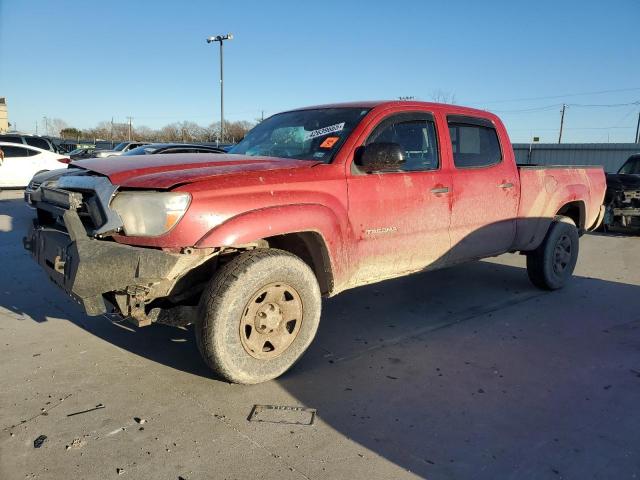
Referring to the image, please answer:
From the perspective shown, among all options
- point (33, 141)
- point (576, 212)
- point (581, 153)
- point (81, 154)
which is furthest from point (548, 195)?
point (81, 154)

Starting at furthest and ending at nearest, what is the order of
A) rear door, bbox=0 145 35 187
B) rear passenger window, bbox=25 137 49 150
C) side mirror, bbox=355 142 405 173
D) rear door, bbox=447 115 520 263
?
rear passenger window, bbox=25 137 49 150 < rear door, bbox=0 145 35 187 < rear door, bbox=447 115 520 263 < side mirror, bbox=355 142 405 173

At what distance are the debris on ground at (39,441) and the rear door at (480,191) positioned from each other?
331cm

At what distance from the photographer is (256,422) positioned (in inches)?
111

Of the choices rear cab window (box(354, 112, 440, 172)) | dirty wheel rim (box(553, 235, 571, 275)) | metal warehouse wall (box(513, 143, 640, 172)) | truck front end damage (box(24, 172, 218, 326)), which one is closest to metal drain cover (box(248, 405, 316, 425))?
truck front end damage (box(24, 172, 218, 326))

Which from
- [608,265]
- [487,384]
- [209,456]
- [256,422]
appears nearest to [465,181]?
[487,384]

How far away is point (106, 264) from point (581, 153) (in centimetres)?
2668

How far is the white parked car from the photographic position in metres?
14.6

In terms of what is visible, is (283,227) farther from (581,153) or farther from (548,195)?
(581,153)

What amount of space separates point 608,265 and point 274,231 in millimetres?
6013

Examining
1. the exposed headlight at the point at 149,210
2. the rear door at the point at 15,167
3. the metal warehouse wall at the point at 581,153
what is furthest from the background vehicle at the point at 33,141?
the metal warehouse wall at the point at 581,153

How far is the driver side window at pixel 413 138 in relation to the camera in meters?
3.99

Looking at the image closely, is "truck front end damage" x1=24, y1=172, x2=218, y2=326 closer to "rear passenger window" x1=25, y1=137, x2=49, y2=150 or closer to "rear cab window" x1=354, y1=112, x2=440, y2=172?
"rear cab window" x1=354, y1=112, x2=440, y2=172

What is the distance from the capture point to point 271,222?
10.2 ft

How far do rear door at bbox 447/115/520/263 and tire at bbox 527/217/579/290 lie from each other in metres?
0.71
